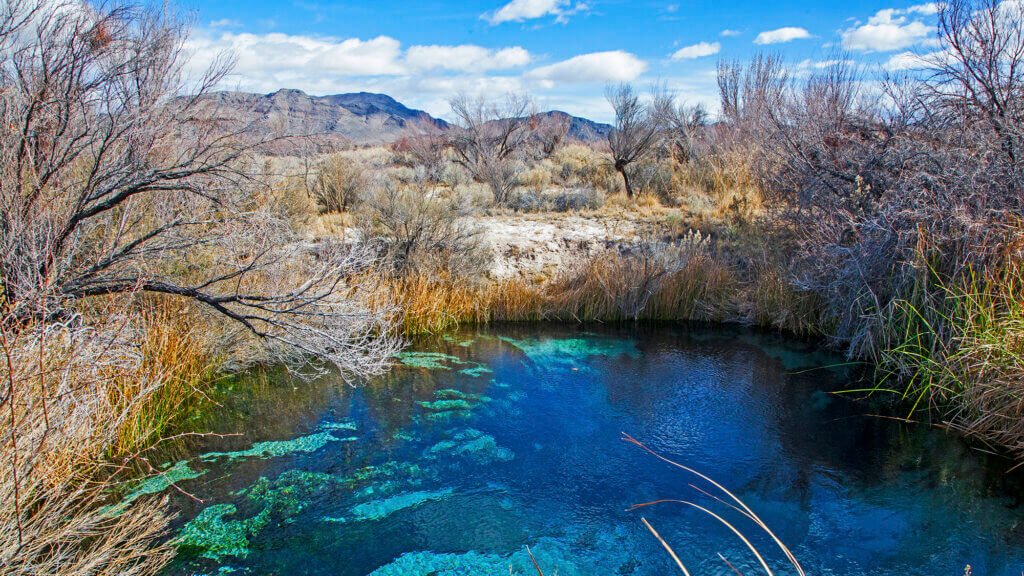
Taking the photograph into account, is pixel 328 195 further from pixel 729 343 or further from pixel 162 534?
pixel 162 534

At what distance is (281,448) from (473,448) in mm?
1736

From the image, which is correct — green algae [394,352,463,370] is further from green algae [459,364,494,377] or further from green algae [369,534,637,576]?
green algae [369,534,637,576]

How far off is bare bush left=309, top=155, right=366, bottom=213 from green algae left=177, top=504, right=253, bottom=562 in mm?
8483

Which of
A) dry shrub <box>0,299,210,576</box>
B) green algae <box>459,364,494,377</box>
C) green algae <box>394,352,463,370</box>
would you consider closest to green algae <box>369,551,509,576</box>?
dry shrub <box>0,299,210,576</box>

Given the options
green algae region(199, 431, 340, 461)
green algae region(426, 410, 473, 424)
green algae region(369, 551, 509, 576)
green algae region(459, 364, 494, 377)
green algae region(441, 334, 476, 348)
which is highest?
green algae region(441, 334, 476, 348)

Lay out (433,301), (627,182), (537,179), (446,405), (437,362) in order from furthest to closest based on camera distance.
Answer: (537,179) < (627,182) < (433,301) < (437,362) < (446,405)

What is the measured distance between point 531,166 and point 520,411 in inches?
595

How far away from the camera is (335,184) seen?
39.6 feet

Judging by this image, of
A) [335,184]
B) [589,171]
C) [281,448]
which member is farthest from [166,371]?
[589,171]

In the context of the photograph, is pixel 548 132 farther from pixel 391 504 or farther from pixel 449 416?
pixel 391 504

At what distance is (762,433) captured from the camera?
5598mm

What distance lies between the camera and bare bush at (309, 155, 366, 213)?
39.6 feet

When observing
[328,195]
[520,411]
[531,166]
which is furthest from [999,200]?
[531,166]

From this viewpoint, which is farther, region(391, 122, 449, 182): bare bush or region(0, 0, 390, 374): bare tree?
region(391, 122, 449, 182): bare bush
